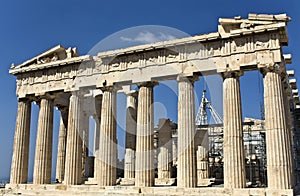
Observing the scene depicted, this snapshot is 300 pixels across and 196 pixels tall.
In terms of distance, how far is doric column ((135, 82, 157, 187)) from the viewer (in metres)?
25.9

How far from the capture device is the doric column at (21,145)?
31.6m

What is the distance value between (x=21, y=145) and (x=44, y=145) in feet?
8.86

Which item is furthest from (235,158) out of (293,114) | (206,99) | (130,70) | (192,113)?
(206,99)

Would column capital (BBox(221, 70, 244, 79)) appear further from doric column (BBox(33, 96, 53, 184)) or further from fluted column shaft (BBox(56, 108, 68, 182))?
fluted column shaft (BBox(56, 108, 68, 182))

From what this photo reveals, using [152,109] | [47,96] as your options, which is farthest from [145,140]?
[47,96]

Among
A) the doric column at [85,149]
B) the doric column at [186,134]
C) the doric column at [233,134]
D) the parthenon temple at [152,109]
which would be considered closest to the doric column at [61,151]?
the parthenon temple at [152,109]

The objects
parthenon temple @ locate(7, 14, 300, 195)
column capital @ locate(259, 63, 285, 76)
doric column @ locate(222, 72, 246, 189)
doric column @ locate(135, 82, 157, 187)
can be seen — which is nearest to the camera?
doric column @ locate(222, 72, 246, 189)

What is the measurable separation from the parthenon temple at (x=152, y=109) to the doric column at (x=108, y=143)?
8 cm

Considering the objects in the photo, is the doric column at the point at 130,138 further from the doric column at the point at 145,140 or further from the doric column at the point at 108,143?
the doric column at the point at 145,140

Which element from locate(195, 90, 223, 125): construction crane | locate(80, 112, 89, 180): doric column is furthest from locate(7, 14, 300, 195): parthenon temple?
locate(195, 90, 223, 125): construction crane

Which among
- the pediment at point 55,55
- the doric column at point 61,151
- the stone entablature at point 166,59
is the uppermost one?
the pediment at point 55,55

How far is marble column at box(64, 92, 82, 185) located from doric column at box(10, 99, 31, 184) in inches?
202

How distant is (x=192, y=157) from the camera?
24953 mm

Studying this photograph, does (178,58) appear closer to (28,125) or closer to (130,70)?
(130,70)
